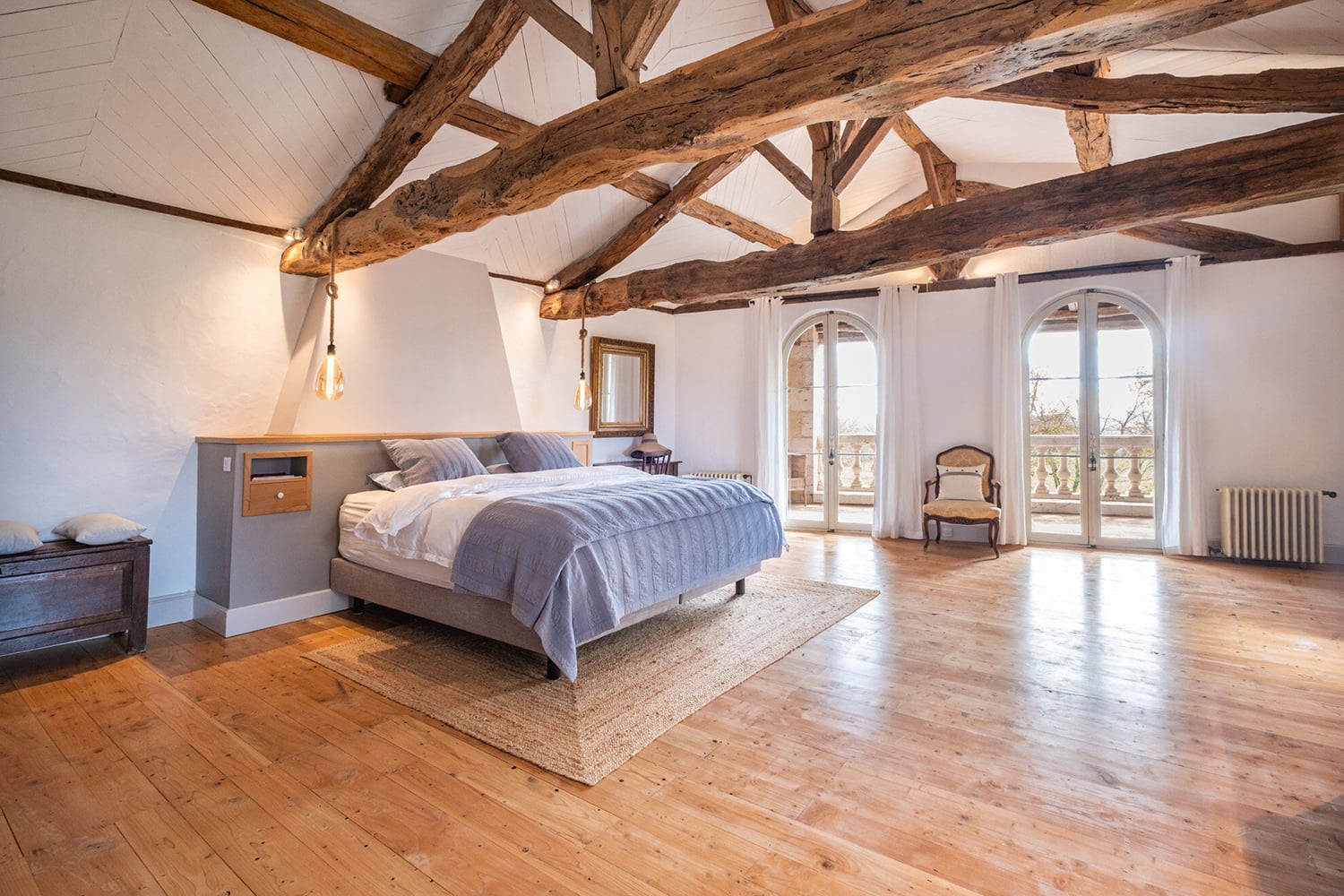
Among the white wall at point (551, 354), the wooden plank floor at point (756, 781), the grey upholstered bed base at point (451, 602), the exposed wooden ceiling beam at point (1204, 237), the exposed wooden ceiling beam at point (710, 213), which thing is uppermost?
the exposed wooden ceiling beam at point (710, 213)

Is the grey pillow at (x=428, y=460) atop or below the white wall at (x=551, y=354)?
below

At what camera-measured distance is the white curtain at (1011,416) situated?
5.97m

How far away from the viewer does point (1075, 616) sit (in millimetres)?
3807

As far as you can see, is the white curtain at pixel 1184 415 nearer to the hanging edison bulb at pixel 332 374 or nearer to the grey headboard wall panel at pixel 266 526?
the grey headboard wall panel at pixel 266 526

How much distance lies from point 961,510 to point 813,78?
4469 mm

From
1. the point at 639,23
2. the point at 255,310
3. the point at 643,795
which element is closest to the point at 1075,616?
the point at 643,795

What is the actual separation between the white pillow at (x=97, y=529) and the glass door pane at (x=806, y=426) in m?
5.73

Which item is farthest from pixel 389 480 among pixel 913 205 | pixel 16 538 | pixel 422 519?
pixel 913 205

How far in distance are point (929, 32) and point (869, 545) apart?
490 centimetres

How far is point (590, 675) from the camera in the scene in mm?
2961

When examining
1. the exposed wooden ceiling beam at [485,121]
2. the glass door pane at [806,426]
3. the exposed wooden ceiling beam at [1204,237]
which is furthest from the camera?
the glass door pane at [806,426]

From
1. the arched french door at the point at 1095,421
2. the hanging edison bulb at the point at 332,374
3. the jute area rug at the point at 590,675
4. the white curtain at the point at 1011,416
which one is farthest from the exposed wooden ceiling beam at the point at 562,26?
the arched french door at the point at 1095,421

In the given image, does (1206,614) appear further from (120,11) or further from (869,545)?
(120,11)

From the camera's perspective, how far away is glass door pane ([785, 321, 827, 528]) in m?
7.07
